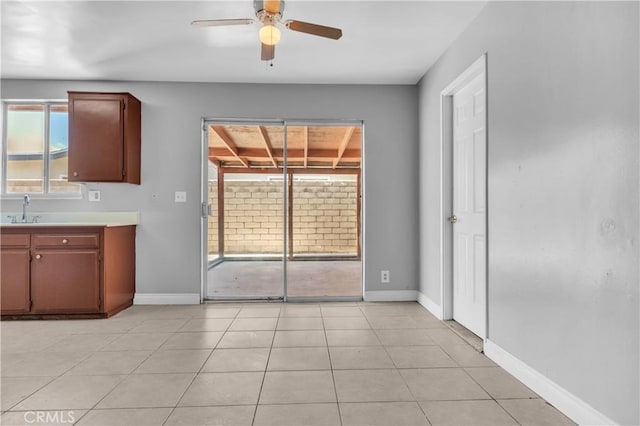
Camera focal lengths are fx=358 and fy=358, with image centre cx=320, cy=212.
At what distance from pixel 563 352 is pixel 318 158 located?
16.1 ft

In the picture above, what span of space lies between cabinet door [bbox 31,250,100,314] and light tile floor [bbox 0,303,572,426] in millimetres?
165

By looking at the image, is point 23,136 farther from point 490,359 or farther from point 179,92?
point 490,359

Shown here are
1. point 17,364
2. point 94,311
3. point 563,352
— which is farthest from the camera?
point 94,311

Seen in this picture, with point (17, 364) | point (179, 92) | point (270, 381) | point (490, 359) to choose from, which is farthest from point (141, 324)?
point (490, 359)

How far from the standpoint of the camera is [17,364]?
2.39 m

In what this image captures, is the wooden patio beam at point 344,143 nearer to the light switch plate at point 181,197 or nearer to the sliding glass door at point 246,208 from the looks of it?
the sliding glass door at point 246,208

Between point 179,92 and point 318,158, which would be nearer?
point 179,92

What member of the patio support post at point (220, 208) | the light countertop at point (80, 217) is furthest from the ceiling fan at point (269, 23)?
the patio support post at point (220, 208)

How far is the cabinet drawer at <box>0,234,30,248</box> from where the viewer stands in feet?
11.0

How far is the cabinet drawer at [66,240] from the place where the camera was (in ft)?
11.1

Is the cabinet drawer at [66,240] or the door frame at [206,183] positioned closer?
the cabinet drawer at [66,240]

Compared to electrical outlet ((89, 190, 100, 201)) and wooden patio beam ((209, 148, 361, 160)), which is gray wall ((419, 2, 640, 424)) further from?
electrical outlet ((89, 190, 100, 201))

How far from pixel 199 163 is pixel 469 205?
2901 millimetres

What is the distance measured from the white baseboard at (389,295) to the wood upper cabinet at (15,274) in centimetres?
344
